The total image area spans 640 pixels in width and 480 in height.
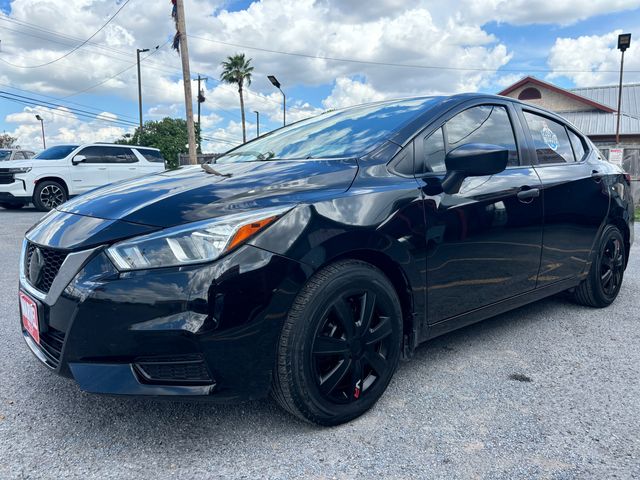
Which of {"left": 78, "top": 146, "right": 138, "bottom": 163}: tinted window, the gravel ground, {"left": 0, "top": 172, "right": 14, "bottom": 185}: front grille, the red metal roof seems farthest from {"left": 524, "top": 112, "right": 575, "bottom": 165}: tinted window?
the red metal roof

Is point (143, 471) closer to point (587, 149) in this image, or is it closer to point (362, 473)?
point (362, 473)

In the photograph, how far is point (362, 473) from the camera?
1.90 m

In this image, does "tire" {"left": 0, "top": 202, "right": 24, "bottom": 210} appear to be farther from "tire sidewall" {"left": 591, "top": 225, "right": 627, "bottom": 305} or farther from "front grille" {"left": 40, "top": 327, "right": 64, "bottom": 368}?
"tire sidewall" {"left": 591, "top": 225, "right": 627, "bottom": 305}

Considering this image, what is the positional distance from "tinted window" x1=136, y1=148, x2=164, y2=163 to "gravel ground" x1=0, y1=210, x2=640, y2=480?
37.2 ft

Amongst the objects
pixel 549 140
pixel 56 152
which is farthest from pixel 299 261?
pixel 56 152

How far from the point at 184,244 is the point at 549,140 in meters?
2.76

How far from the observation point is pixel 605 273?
157 inches

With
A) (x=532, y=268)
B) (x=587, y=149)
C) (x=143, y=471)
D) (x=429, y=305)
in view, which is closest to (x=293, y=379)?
(x=143, y=471)

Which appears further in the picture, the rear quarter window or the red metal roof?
the red metal roof

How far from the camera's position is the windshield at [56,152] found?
1257 centimetres

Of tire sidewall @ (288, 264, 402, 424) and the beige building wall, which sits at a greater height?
the beige building wall

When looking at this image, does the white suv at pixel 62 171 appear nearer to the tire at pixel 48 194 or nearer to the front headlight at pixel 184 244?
the tire at pixel 48 194

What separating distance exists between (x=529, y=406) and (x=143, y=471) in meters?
1.73

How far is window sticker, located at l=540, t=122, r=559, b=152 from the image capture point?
11.5ft
